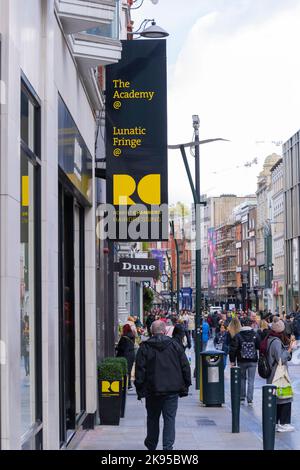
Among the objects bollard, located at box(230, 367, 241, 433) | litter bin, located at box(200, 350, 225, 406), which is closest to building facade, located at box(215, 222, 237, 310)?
litter bin, located at box(200, 350, 225, 406)

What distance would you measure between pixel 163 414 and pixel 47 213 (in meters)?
3.52

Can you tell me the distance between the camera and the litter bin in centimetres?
1992

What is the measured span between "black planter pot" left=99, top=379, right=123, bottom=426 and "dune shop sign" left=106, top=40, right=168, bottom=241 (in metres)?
2.86

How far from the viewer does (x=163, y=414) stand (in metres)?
11.9

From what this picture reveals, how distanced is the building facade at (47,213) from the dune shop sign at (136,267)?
939cm

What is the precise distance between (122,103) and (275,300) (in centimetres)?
10494

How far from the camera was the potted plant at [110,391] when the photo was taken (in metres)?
16.6

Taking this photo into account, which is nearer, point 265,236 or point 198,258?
point 198,258

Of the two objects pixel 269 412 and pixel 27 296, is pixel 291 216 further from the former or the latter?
pixel 27 296

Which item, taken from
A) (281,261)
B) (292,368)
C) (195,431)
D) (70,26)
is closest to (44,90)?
(70,26)

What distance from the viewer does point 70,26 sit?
11844mm

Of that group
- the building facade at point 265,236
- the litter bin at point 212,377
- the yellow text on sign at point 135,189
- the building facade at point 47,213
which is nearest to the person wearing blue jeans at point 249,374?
the litter bin at point 212,377
